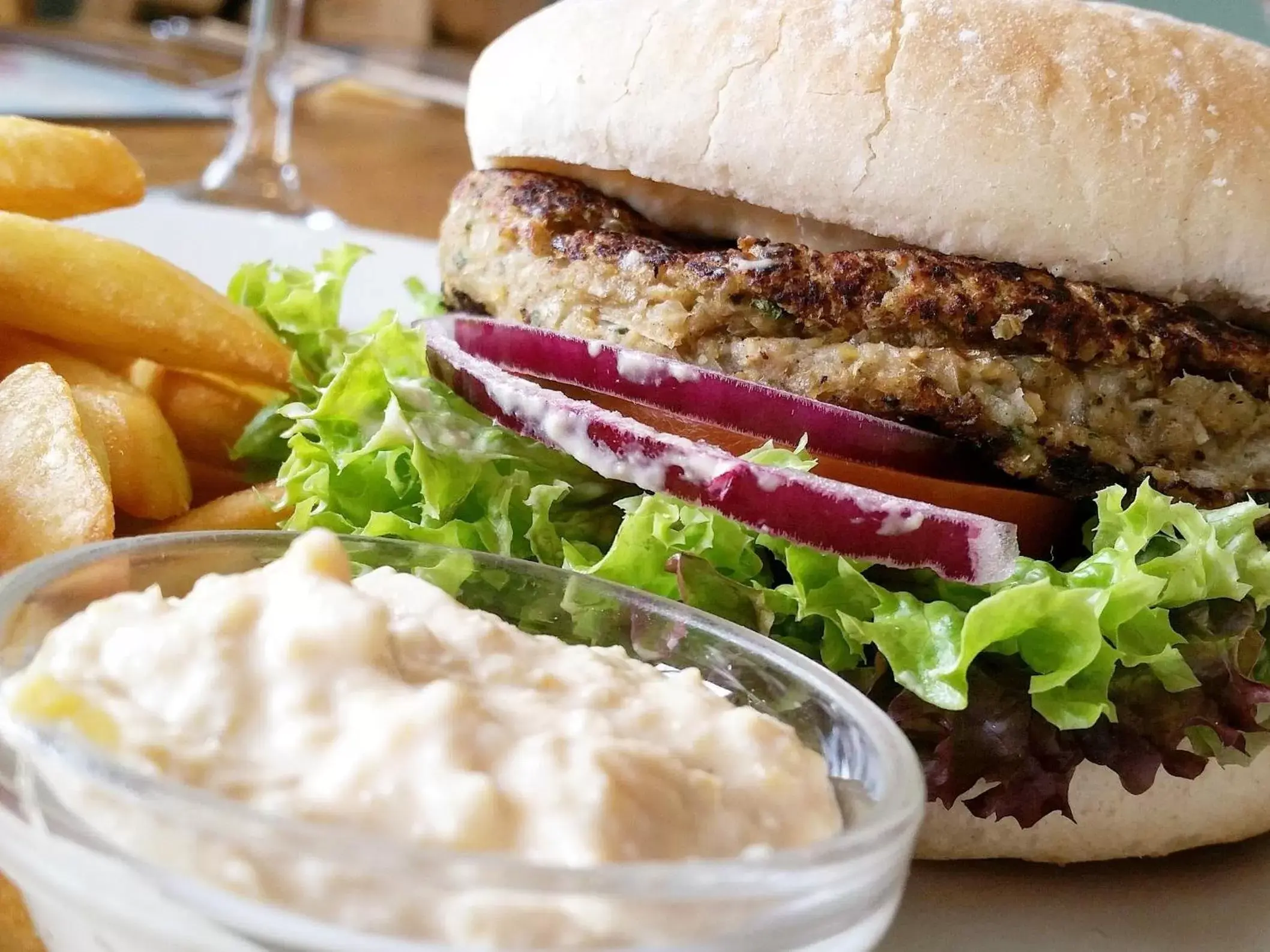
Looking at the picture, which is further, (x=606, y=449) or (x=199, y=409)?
(x=199, y=409)

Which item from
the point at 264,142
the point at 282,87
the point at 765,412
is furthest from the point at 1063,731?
the point at 282,87

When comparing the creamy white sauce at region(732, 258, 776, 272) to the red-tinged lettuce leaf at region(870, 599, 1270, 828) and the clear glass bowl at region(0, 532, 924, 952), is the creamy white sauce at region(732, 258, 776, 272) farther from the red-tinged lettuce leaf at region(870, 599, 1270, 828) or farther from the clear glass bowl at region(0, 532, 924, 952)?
the clear glass bowl at region(0, 532, 924, 952)

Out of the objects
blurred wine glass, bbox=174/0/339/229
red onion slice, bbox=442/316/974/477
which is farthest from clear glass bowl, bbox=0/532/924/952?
blurred wine glass, bbox=174/0/339/229

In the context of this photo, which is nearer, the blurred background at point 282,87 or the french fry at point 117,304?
the french fry at point 117,304

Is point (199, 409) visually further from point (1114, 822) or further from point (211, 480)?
point (1114, 822)

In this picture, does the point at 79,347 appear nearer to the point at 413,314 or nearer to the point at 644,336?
the point at 644,336

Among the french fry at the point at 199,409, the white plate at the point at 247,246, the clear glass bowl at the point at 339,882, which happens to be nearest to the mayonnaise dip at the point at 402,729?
the clear glass bowl at the point at 339,882

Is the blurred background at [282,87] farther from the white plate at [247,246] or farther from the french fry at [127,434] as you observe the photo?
the french fry at [127,434]
